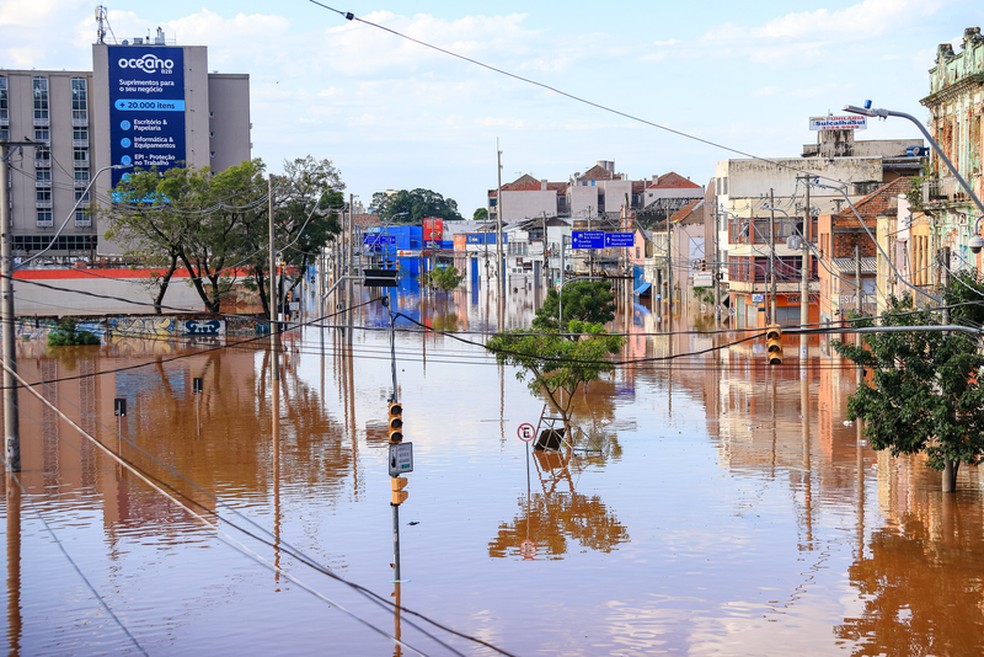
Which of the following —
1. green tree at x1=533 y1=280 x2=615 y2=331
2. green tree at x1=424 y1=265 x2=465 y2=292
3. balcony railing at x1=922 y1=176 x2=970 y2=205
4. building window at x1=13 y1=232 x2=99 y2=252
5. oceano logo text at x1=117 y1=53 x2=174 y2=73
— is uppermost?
oceano logo text at x1=117 y1=53 x2=174 y2=73

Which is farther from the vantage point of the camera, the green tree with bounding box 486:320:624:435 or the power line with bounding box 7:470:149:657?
the green tree with bounding box 486:320:624:435

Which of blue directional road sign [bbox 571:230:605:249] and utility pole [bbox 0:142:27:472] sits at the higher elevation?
blue directional road sign [bbox 571:230:605:249]

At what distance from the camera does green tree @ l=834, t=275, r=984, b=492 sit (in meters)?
28.5

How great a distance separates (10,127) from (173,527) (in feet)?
379

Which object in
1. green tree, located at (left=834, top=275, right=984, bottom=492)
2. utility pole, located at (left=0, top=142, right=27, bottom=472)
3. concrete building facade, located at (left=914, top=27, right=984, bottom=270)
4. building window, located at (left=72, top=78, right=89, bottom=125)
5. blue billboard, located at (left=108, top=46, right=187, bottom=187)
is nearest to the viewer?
green tree, located at (left=834, top=275, right=984, bottom=492)

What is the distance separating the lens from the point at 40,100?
132 meters

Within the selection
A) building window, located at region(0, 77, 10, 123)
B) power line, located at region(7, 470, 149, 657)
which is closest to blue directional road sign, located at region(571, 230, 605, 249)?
building window, located at region(0, 77, 10, 123)

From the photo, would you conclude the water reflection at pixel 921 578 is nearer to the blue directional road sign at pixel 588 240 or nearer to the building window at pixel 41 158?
the blue directional road sign at pixel 588 240

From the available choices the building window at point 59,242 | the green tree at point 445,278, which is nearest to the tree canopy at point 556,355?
the green tree at point 445,278

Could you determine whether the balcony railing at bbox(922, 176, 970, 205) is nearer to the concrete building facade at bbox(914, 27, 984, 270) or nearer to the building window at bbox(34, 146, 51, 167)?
the concrete building facade at bbox(914, 27, 984, 270)

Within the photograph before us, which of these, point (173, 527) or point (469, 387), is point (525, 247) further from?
point (173, 527)

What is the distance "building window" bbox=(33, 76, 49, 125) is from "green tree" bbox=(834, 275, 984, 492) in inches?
4619

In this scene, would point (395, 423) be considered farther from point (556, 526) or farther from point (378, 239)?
point (378, 239)

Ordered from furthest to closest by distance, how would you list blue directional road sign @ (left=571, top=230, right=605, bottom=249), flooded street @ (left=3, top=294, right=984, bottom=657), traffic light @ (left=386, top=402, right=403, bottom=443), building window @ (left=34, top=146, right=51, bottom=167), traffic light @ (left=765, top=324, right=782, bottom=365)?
building window @ (left=34, top=146, right=51, bottom=167) < blue directional road sign @ (left=571, top=230, right=605, bottom=249) < traffic light @ (left=386, top=402, right=403, bottom=443) < traffic light @ (left=765, top=324, right=782, bottom=365) < flooded street @ (left=3, top=294, right=984, bottom=657)
